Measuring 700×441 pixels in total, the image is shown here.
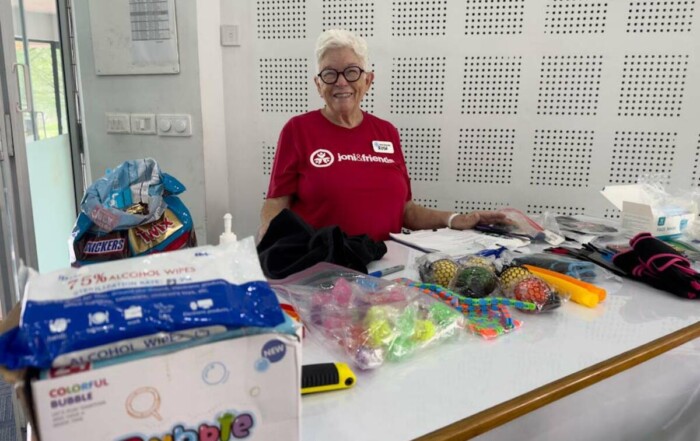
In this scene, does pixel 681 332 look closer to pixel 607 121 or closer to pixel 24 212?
pixel 607 121

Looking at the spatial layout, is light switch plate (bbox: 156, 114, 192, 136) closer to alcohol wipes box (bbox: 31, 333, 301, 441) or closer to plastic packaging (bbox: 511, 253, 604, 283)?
plastic packaging (bbox: 511, 253, 604, 283)

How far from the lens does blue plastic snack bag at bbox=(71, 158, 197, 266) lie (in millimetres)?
1417

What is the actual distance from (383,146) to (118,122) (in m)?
1.54

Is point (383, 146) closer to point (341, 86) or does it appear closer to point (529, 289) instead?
point (341, 86)

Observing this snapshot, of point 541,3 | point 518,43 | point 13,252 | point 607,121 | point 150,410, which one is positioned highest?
point 541,3

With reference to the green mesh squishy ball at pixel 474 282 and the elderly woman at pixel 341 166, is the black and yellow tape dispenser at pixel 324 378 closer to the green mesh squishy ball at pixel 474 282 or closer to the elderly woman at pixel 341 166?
the green mesh squishy ball at pixel 474 282

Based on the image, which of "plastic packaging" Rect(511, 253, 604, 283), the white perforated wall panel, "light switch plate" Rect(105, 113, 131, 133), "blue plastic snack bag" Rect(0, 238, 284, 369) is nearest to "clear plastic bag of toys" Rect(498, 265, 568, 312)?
"plastic packaging" Rect(511, 253, 604, 283)

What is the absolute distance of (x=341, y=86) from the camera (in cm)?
190

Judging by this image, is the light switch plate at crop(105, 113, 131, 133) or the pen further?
the light switch plate at crop(105, 113, 131, 133)

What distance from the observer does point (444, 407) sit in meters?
0.77

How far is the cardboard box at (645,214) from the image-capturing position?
159 centimetres

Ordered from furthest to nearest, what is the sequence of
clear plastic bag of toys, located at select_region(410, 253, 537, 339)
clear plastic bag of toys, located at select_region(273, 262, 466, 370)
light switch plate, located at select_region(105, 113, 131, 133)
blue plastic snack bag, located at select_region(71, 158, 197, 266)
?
1. light switch plate, located at select_region(105, 113, 131, 133)
2. blue plastic snack bag, located at select_region(71, 158, 197, 266)
3. clear plastic bag of toys, located at select_region(410, 253, 537, 339)
4. clear plastic bag of toys, located at select_region(273, 262, 466, 370)

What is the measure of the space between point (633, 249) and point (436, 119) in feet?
4.16

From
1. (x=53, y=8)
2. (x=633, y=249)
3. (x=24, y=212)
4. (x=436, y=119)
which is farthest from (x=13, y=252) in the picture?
(x=633, y=249)
